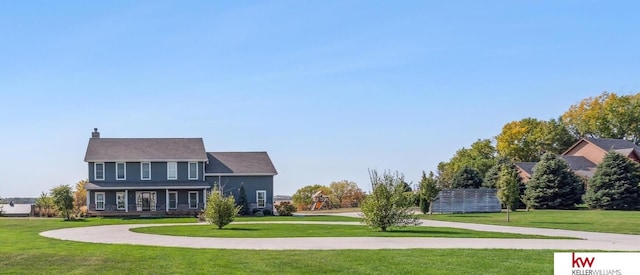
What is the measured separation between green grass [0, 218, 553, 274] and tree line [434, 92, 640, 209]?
36645 mm

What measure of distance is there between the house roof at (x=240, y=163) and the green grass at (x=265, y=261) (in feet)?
115

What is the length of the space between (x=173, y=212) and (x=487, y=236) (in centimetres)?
3287

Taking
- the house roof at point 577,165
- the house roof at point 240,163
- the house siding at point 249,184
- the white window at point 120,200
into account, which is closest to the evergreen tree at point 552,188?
the house roof at point 577,165

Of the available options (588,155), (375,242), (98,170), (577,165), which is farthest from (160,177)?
(588,155)

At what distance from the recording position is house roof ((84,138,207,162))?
51875 millimetres

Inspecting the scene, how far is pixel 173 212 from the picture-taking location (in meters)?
50.6

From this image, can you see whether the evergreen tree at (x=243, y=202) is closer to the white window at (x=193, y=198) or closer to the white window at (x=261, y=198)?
the white window at (x=261, y=198)

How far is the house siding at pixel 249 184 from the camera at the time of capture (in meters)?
53.3

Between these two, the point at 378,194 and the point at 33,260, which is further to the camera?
the point at 378,194

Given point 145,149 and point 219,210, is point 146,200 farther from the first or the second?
point 219,210

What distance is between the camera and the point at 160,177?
52.3 m

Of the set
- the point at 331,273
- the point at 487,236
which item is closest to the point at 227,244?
the point at 331,273

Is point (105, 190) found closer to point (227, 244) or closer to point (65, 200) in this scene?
point (65, 200)

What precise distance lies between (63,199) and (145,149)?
1141cm
